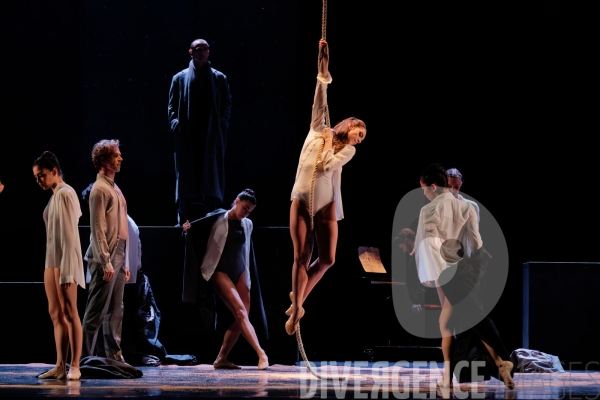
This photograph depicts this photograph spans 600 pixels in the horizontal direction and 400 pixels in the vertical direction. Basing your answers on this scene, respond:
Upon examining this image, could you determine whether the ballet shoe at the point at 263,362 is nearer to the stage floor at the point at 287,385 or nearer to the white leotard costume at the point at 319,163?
the stage floor at the point at 287,385

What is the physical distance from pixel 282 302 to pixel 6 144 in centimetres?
336

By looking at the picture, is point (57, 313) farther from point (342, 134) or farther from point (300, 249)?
point (342, 134)

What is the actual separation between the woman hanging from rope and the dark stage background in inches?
98.3

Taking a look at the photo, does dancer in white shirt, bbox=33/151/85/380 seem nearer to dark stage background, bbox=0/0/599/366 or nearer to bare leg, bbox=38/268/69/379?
bare leg, bbox=38/268/69/379

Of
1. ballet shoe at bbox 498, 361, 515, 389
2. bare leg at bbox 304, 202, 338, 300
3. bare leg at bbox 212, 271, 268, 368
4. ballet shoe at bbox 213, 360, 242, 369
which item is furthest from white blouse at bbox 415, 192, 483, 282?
ballet shoe at bbox 213, 360, 242, 369

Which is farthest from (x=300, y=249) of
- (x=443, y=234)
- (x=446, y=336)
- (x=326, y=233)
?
(x=446, y=336)

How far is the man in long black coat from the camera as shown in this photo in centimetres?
757

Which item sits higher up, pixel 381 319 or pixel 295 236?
pixel 295 236

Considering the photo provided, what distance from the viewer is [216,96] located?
7609 mm

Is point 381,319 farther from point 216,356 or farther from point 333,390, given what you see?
point 333,390

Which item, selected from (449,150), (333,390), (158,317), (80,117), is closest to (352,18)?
(449,150)

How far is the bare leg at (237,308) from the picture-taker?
6934 millimetres

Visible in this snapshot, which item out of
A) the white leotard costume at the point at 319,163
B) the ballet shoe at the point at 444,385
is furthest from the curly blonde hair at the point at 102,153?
the ballet shoe at the point at 444,385

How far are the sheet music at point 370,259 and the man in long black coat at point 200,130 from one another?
1.56m
